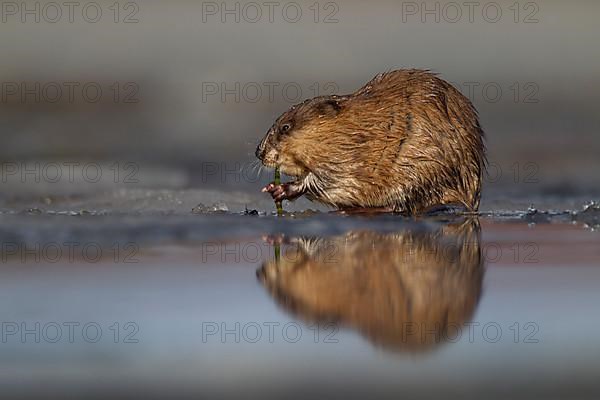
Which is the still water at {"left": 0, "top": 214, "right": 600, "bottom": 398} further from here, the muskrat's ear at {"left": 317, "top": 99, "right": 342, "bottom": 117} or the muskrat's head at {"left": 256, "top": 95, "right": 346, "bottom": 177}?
the muskrat's ear at {"left": 317, "top": 99, "right": 342, "bottom": 117}

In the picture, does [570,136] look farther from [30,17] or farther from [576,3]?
[30,17]

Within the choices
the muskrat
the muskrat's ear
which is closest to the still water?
the muskrat

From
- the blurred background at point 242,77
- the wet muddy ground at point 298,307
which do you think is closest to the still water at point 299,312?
the wet muddy ground at point 298,307

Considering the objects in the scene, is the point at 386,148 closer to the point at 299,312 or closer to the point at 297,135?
the point at 297,135

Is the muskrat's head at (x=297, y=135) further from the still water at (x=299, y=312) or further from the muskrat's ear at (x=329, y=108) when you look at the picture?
the still water at (x=299, y=312)

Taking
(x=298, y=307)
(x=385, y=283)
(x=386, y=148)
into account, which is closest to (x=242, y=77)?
(x=386, y=148)
